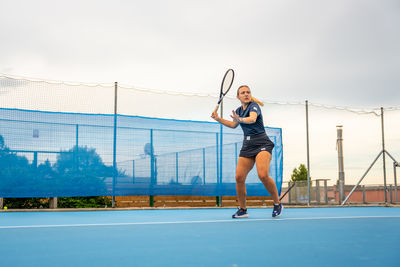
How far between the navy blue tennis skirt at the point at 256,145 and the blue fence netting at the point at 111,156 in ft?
10.4

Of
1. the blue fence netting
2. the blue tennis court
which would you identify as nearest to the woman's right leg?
the blue tennis court

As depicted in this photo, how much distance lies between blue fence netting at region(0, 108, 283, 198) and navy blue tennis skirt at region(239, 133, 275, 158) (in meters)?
3.17

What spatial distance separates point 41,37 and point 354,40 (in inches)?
265

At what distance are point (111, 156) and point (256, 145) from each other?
3411 mm

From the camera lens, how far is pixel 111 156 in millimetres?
7961

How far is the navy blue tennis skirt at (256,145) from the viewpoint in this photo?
215 inches

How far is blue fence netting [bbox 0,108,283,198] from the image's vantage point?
741 cm

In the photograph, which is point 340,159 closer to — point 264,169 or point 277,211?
Result: point 277,211

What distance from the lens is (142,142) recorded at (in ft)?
27.4

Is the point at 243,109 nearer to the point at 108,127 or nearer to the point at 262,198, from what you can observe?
the point at 108,127

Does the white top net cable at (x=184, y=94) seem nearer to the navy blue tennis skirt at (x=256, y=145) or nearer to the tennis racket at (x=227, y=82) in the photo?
the tennis racket at (x=227, y=82)

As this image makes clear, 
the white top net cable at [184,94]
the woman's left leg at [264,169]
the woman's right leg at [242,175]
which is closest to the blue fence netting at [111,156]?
the white top net cable at [184,94]

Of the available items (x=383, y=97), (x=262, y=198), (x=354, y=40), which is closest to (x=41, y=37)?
(x=262, y=198)

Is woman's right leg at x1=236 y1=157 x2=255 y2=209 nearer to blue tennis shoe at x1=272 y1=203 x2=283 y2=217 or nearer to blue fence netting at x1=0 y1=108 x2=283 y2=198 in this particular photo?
blue tennis shoe at x1=272 y1=203 x2=283 y2=217
